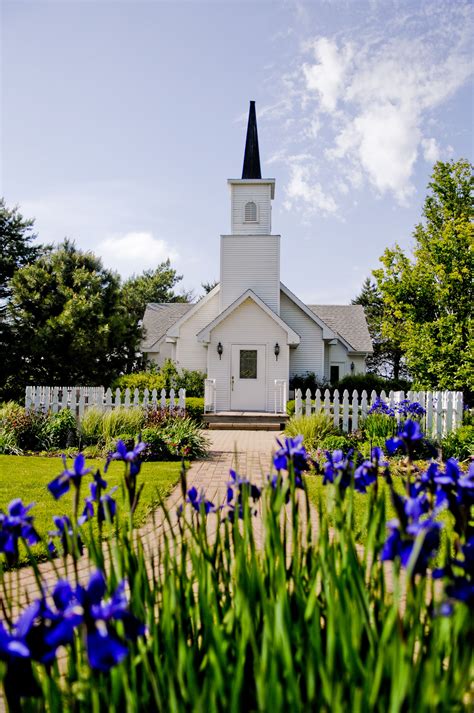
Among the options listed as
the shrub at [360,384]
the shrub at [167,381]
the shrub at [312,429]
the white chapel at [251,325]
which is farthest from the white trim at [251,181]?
the shrub at [312,429]

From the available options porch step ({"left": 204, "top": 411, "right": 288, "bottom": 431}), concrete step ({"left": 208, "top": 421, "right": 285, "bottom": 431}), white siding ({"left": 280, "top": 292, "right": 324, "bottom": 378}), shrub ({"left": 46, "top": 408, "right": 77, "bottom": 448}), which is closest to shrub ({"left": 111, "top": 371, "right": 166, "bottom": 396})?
porch step ({"left": 204, "top": 411, "right": 288, "bottom": 431})

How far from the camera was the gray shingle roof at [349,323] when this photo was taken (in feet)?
94.2

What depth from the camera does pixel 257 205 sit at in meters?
22.5

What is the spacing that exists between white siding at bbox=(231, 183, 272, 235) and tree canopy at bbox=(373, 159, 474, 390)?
26.2ft

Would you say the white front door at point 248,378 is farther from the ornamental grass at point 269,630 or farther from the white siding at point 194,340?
the ornamental grass at point 269,630

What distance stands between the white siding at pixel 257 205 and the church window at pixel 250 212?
0.13m

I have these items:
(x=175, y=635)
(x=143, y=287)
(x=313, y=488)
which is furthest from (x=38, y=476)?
(x=143, y=287)

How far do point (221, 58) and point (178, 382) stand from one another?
13776 mm

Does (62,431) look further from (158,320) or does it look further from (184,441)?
(158,320)

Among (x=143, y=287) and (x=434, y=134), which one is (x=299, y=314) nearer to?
(x=434, y=134)

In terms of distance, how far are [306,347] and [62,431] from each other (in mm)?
13357

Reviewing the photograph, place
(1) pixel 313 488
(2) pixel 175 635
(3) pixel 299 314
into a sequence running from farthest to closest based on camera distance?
1. (3) pixel 299 314
2. (1) pixel 313 488
3. (2) pixel 175 635

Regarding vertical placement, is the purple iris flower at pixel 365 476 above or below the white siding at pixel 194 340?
below

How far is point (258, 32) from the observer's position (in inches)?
342
